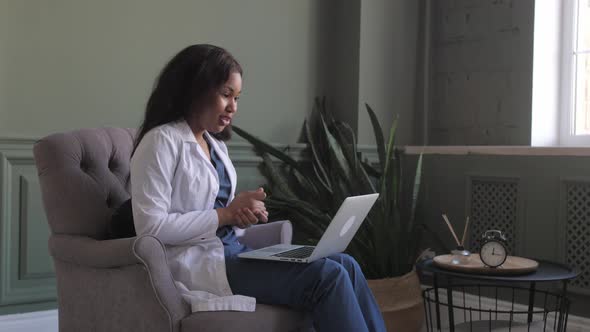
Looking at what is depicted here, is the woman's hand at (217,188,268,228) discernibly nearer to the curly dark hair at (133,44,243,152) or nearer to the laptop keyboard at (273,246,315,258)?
the laptop keyboard at (273,246,315,258)

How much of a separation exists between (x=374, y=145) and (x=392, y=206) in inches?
21.9

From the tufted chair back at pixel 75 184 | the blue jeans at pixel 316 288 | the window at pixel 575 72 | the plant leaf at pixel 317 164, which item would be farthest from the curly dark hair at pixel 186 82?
the window at pixel 575 72

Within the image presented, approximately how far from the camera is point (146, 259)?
5.08 feet

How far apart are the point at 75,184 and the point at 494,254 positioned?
1.33m

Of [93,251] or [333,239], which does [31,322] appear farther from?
[333,239]

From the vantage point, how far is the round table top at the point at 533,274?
6.62 feet

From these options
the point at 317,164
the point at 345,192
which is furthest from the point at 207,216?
the point at 317,164

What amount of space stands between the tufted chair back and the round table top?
107 cm

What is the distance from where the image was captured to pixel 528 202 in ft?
9.52

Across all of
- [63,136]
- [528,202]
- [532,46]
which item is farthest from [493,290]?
[63,136]

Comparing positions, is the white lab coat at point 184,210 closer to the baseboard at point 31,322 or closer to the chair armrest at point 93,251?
the chair armrest at point 93,251

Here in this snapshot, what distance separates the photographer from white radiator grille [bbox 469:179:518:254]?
2979 millimetres

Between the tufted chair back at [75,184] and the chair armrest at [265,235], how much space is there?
423 mm

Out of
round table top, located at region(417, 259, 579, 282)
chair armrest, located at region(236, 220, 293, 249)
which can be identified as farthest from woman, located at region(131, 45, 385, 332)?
round table top, located at region(417, 259, 579, 282)
